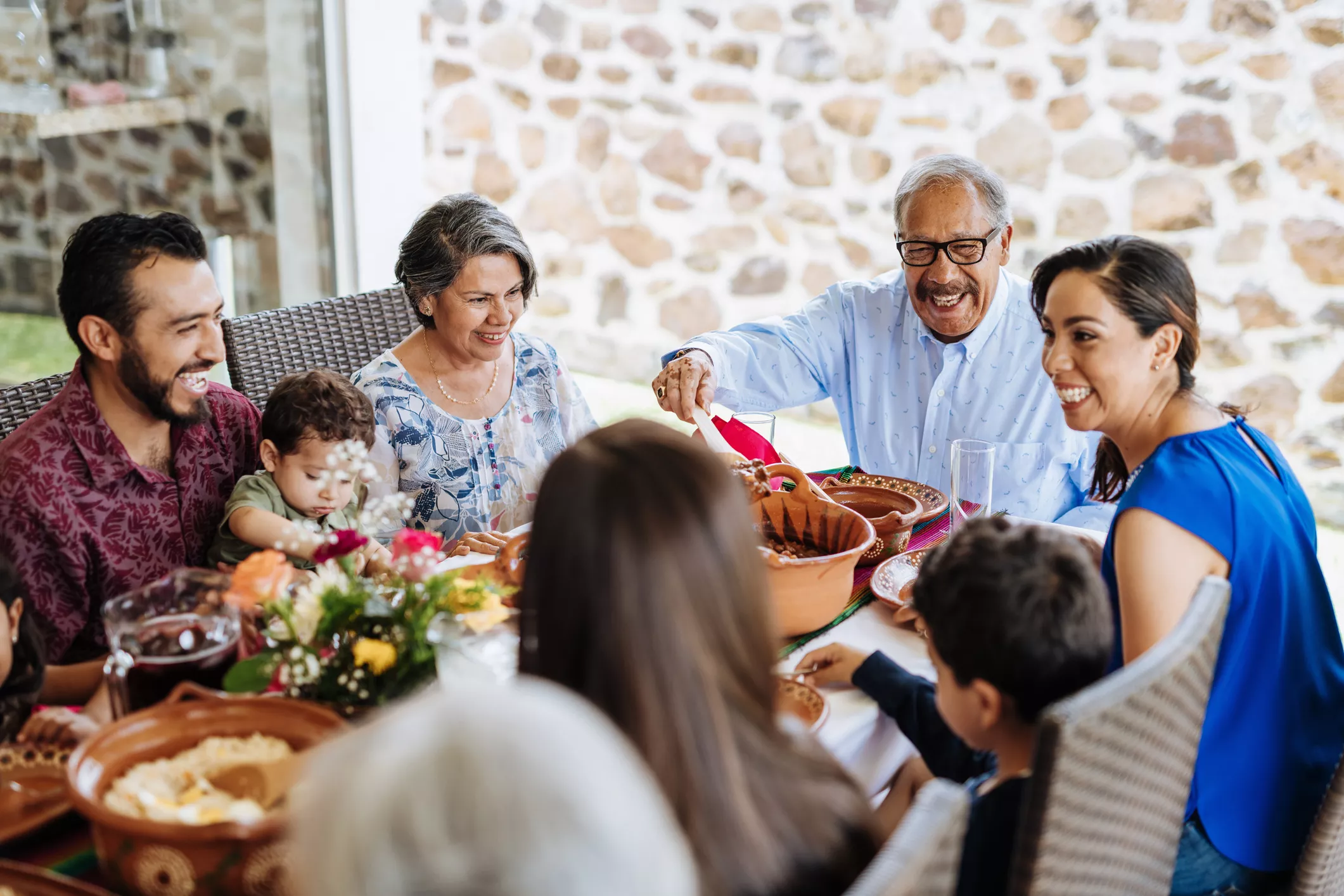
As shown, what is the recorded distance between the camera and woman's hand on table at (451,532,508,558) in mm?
1986

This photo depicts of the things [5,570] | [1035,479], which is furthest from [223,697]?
[1035,479]

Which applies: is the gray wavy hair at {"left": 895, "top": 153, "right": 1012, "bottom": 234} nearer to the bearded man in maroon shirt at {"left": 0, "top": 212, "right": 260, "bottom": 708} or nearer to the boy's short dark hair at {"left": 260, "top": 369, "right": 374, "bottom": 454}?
the boy's short dark hair at {"left": 260, "top": 369, "right": 374, "bottom": 454}

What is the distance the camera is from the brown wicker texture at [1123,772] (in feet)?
3.59

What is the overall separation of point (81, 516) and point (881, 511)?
1.29 meters

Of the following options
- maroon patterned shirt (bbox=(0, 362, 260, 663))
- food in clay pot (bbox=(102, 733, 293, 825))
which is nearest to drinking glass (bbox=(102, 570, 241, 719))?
food in clay pot (bbox=(102, 733, 293, 825))

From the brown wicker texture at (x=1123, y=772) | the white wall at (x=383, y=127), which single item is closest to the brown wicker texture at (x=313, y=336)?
the white wall at (x=383, y=127)

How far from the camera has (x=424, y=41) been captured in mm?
5180

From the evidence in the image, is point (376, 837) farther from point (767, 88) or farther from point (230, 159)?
point (767, 88)

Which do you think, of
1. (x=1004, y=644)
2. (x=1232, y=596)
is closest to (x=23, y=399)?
(x=1004, y=644)

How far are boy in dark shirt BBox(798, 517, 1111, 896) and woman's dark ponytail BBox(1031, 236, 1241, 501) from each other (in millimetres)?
528

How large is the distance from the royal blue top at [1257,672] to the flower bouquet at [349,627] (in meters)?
0.91

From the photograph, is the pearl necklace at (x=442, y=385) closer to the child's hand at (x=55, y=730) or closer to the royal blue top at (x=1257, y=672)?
the child's hand at (x=55, y=730)

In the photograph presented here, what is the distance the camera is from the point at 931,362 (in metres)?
2.70

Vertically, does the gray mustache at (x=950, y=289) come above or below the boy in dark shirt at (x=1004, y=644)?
above
